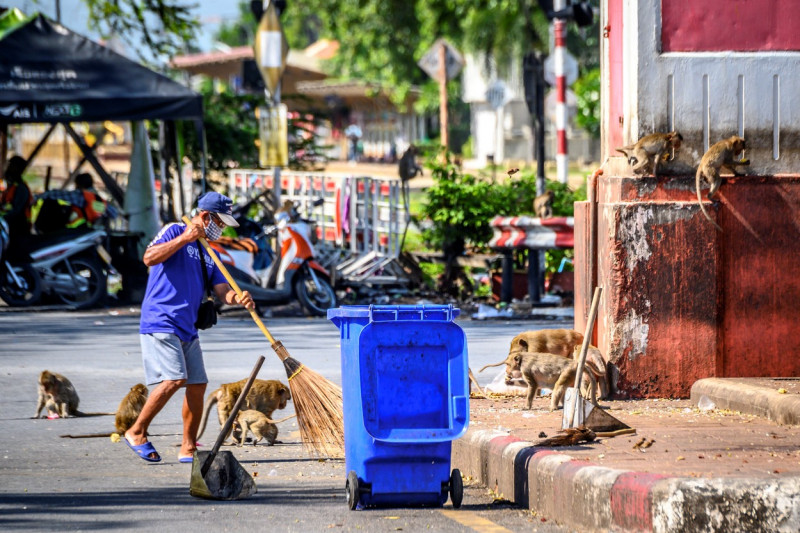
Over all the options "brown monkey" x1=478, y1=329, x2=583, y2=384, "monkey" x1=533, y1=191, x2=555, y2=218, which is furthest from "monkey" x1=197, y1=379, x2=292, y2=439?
"monkey" x1=533, y1=191, x2=555, y2=218

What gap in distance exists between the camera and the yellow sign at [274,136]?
1784 cm

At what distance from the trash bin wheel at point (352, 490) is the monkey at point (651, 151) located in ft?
11.5

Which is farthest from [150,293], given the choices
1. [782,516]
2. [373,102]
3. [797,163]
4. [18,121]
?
[373,102]

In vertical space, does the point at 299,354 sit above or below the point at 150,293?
below

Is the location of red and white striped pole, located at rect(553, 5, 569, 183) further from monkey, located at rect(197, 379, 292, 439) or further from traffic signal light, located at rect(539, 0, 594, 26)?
monkey, located at rect(197, 379, 292, 439)

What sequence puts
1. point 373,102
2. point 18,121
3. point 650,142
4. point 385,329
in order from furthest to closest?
point 373,102 < point 18,121 < point 650,142 < point 385,329

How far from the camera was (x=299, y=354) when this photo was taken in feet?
38.7

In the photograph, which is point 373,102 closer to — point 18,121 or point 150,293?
point 18,121

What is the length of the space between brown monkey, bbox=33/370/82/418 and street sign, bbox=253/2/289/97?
376 inches

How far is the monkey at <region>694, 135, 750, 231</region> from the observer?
8.61m

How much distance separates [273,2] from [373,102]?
1711 inches

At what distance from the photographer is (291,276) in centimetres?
1476

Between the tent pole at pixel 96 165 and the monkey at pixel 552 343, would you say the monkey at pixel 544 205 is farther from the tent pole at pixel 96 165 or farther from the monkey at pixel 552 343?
the monkey at pixel 552 343

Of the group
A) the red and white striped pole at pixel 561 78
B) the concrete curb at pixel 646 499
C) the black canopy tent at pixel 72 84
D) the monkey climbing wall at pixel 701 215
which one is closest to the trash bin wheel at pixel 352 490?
the concrete curb at pixel 646 499
